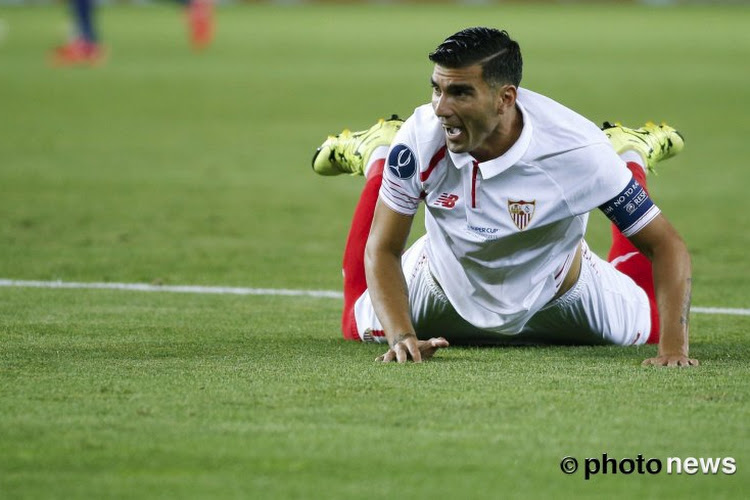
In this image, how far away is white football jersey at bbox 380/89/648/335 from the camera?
547cm

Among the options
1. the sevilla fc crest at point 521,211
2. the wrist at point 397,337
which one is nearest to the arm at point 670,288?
the sevilla fc crest at point 521,211

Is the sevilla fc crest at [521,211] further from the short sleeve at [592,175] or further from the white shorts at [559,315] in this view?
the white shorts at [559,315]

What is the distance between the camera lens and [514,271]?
584cm

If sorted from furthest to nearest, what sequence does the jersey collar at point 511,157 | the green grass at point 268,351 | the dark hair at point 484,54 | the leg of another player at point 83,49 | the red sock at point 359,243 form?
the leg of another player at point 83,49 < the red sock at point 359,243 < the jersey collar at point 511,157 < the dark hair at point 484,54 < the green grass at point 268,351

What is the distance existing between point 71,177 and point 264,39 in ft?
75.1

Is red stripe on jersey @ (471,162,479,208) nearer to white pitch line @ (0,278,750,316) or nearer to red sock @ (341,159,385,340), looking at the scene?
red sock @ (341,159,385,340)

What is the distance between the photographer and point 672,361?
5.46 meters

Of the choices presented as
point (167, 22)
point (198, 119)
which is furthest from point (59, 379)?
point (167, 22)

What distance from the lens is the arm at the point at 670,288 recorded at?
17.9 ft

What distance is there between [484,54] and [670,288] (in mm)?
1100

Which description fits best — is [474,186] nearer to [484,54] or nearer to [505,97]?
[505,97]

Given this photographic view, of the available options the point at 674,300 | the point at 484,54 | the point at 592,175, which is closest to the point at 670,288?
the point at 674,300

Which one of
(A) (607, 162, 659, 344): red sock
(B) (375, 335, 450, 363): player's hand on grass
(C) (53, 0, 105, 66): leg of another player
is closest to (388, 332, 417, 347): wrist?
(B) (375, 335, 450, 363): player's hand on grass

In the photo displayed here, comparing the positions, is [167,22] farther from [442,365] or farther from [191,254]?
[442,365]
